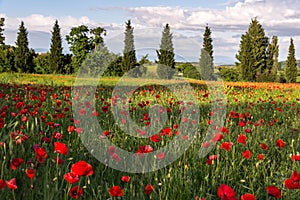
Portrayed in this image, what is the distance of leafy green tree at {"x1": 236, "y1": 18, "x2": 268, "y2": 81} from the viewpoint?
33.3 meters

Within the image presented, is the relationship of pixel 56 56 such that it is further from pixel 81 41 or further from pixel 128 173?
pixel 128 173

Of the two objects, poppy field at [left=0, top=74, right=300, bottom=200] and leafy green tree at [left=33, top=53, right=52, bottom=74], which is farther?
leafy green tree at [left=33, top=53, right=52, bottom=74]

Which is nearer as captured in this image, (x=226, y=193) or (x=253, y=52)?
(x=226, y=193)

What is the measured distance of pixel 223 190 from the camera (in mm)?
1467

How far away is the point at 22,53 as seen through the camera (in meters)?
33.1

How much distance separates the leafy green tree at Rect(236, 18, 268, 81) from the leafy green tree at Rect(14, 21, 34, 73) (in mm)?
19644

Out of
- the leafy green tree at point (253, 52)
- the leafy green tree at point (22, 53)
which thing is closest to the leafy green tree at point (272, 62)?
the leafy green tree at point (253, 52)

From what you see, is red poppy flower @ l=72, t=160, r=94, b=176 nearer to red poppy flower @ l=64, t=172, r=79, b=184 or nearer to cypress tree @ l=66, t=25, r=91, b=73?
red poppy flower @ l=64, t=172, r=79, b=184

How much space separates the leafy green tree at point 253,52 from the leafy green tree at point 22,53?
64.4 feet

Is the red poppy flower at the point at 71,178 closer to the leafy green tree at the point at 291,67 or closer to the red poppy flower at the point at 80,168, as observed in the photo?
the red poppy flower at the point at 80,168

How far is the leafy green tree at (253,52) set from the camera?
109 ft

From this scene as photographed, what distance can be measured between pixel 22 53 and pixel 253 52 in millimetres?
21356

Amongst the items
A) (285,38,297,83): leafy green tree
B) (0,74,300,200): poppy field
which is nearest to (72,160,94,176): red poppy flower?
(0,74,300,200): poppy field

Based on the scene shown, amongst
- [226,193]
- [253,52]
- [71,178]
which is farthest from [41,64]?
[226,193]
